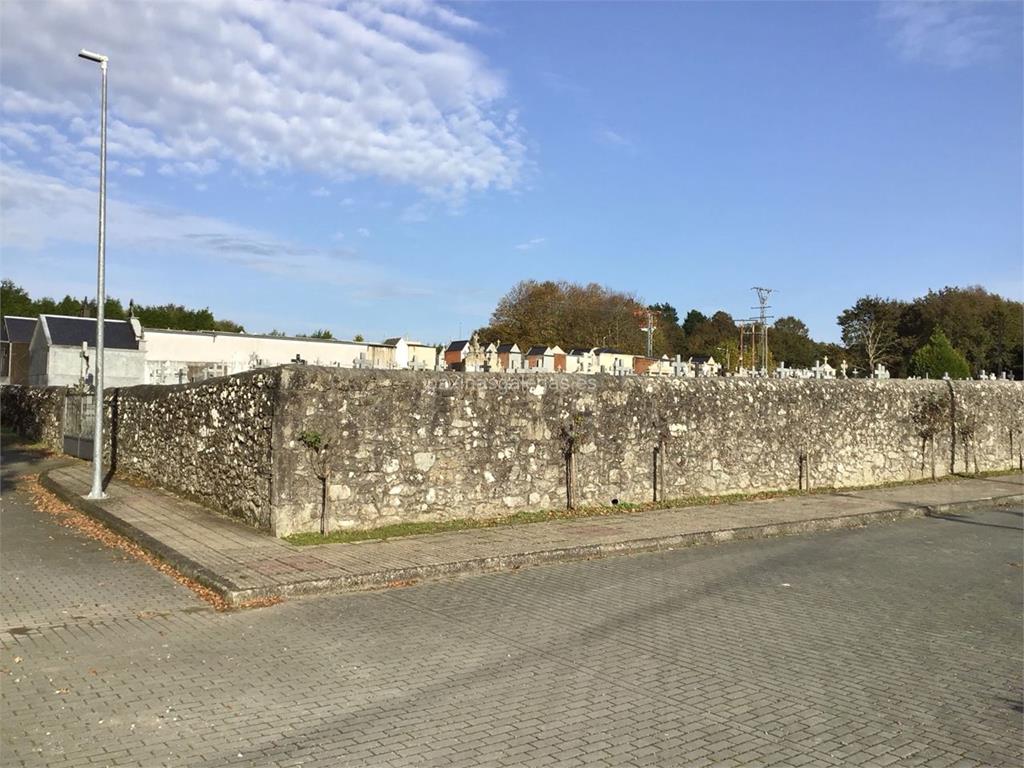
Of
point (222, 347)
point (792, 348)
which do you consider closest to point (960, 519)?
point (222, 347)

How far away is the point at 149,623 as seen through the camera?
23.0 ft

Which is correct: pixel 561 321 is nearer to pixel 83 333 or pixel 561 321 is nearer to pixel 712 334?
pixel 712 334

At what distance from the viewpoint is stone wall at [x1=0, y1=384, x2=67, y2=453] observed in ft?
84.6

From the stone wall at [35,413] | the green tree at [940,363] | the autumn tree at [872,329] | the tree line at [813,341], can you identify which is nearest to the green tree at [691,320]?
the tree line at [813,341]

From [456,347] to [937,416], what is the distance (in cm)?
2094

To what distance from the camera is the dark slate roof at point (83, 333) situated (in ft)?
135

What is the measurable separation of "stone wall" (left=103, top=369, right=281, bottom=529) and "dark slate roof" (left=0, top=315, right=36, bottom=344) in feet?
140

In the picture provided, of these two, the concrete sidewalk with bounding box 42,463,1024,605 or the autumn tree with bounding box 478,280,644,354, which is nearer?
the concrete sidewalk with bounding box 42,463,1024,605

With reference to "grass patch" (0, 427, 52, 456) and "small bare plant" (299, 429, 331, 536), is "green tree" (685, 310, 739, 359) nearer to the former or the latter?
"grass patch" (0, 427, 52, 456)

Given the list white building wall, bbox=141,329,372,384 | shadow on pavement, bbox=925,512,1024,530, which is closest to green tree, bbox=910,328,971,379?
white building wall, bbox=141,329,372,384

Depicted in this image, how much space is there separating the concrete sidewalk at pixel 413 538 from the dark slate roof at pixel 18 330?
144ft

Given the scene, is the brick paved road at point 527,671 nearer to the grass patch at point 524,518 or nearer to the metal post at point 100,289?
the grass patch at point 524,518

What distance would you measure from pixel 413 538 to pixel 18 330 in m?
54.3

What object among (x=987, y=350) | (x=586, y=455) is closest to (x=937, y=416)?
(x=586, y=455)
